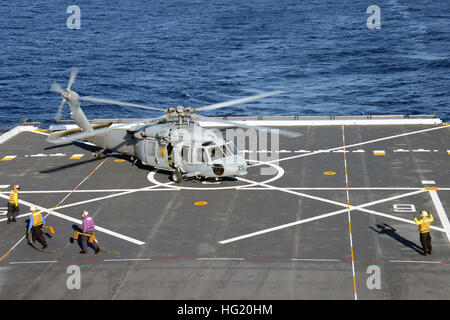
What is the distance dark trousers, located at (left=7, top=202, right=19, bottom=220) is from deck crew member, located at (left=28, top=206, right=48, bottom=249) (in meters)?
3.88

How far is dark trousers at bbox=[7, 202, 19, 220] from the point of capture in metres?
33.1

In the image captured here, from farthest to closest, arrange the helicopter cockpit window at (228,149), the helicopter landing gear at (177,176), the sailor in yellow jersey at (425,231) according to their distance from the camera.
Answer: the helicopter landing gear at (177,176)
the helicopter cockpit window at (228,149)
the sailor in yellow jersey at (425,231)

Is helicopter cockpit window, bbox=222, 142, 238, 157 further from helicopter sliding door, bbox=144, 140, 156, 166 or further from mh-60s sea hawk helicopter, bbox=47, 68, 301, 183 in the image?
helicopter sliding door, bbox=144, 140, 156, 166

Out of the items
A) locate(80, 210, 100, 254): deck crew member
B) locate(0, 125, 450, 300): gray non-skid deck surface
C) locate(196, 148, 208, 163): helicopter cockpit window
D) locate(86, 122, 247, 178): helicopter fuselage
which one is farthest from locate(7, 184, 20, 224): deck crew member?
locate(196, 148, 208, 163): helicopter cockpit window

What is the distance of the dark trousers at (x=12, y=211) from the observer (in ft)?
109

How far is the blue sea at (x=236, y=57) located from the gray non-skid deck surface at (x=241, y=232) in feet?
131

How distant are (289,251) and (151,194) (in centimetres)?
1167

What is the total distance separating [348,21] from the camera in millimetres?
133250

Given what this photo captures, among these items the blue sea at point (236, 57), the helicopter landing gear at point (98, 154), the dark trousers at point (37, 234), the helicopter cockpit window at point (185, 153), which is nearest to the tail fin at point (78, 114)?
the helicopter landing gear at point (98, 154)

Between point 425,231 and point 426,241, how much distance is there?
0.53 m
